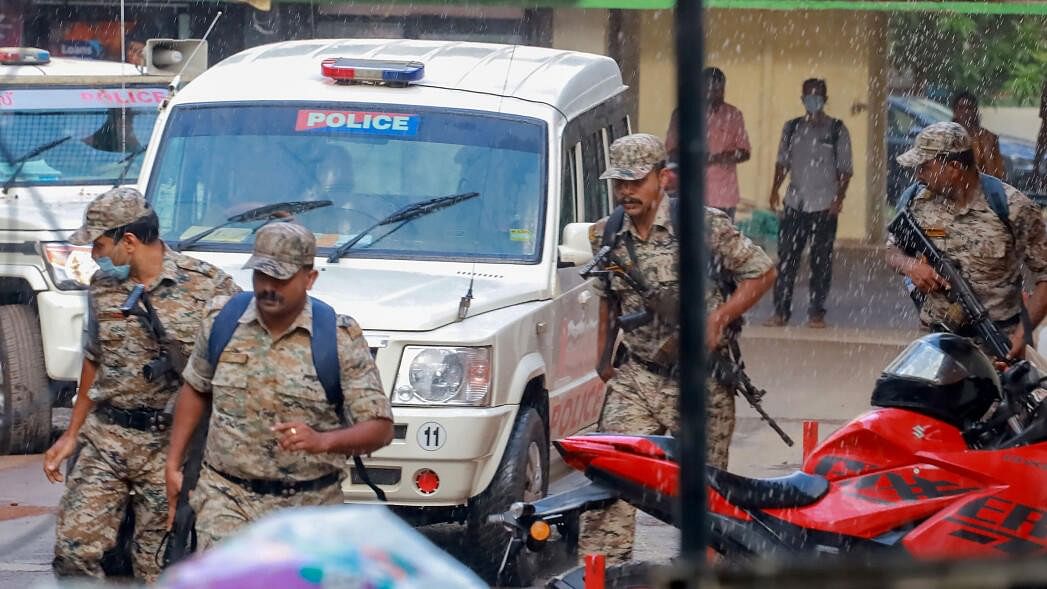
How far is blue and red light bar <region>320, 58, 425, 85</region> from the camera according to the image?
277 inches

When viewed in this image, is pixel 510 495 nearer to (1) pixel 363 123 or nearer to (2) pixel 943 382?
(1) pixel 363 123

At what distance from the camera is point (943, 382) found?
14.3ft

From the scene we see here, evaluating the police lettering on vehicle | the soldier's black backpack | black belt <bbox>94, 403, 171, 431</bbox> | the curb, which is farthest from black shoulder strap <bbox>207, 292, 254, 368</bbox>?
the curb

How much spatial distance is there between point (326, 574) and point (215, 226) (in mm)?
5236

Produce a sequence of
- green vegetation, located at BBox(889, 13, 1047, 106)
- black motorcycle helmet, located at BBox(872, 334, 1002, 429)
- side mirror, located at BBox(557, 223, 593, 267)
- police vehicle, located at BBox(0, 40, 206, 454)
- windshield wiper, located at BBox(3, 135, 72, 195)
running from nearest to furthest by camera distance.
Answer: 1. black motorcycle helmet, located at BBox(872, 334, 1002, 429)
2. side mirror, located at BBox(557, 223, 593, 267)
3. police vehicle, located at BBox(0, 40, 206, 454)
4. windshield wiper, located at BBox(3, 135, 72, 195)
5. green vegetation, located at BBox(889, 13, 1047, 106)

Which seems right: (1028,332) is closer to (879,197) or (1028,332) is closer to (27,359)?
(27,359)

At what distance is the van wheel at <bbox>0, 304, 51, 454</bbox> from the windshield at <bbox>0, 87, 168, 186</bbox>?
2.74ft

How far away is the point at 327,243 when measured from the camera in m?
6.66

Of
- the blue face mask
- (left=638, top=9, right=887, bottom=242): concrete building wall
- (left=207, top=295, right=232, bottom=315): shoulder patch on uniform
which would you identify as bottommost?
(left=207, top=295, right=232, bottom=315): shoulder patch on uniform

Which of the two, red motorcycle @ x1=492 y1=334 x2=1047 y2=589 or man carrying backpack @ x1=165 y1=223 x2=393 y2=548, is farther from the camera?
man carrying backpack @ x1=165 y1=223 x2=393 y2=548

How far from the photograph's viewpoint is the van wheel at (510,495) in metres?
6.21

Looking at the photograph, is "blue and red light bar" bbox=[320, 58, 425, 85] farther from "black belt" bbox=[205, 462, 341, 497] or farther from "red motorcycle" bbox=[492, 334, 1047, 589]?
"red motorcycle" bbox=[492, 334, 1047, 589]

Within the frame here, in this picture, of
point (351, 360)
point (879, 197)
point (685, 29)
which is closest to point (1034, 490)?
point (351, 360)

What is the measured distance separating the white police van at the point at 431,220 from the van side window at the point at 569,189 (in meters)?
0.02
